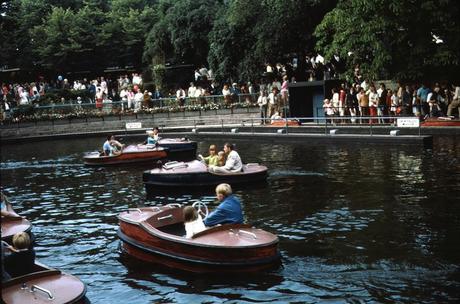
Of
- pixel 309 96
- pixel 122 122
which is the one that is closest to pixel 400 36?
pixel 309 96

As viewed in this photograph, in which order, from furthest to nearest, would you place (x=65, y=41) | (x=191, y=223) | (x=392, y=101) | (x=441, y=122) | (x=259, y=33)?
(x=65, y=41), (x=259, y=33), (x=392, y=101), (x=441, y=122), (x=191, y=223)

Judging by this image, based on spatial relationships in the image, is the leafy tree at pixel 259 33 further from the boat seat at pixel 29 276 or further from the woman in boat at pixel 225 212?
the boat seat at pixel 29 276

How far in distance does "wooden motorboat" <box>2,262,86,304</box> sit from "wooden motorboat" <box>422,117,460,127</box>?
2267 centimetres

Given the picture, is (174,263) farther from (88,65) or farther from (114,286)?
(88,65)

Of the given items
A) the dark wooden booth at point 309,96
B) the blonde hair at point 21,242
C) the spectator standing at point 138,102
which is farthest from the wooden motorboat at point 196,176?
the spectator standing at point 138,102

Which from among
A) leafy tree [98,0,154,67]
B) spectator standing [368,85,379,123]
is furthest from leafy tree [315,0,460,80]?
leafy tree [98,0,154,67]

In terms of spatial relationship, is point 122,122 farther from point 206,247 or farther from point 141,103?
point 206,247

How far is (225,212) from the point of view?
40.3ft

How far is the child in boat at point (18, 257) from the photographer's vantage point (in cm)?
1013

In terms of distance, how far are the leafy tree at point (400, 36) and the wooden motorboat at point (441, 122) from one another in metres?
2.83

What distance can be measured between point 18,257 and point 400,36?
25539 mm

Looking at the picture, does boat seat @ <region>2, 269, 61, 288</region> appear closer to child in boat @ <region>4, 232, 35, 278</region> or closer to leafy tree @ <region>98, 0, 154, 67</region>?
child in boat @ <region>4, 232, 35, 278</region>

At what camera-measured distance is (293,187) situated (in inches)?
787

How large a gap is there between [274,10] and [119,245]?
2953 centimetres
